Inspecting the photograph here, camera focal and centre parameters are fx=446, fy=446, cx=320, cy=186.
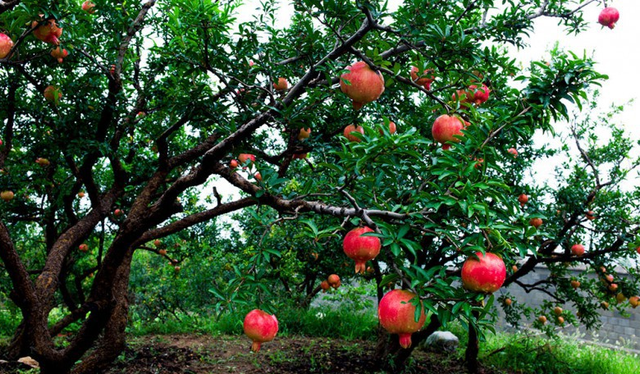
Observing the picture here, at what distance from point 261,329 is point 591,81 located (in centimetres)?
178

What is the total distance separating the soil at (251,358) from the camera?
196 inches

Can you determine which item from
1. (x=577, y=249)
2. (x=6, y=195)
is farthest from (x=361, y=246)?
(x=6, y=195)

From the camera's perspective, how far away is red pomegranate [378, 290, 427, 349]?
5.39 ft

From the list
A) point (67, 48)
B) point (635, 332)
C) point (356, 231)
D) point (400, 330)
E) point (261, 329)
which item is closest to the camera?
point (400, 330)

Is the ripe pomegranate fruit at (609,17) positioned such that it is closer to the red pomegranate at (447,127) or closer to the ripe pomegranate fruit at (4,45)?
the red pomegranate at (447,127)

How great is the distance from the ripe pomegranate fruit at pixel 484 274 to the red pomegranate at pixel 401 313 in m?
0.20

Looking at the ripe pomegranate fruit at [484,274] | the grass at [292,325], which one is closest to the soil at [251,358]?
the grass at [292,325]

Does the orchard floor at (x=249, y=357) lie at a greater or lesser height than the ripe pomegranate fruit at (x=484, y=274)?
lesser

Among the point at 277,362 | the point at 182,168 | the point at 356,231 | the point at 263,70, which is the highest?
the point at 182,168

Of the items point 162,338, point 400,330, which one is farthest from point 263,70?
point 162,338

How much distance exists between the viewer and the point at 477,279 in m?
1.56

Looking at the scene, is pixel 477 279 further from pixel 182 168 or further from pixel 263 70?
pixel 182 168

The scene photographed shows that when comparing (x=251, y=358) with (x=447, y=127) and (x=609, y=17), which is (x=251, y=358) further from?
(x=609, y=17)

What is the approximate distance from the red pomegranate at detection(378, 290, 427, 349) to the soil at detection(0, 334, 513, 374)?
379cm
